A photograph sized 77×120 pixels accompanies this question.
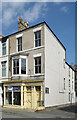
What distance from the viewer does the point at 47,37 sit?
1805 cm

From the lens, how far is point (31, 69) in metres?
17.8

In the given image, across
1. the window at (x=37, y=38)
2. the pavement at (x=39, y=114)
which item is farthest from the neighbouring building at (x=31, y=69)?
the pavement at (x=39, y=114)

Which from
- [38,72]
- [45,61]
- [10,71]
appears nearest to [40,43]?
[45,61]

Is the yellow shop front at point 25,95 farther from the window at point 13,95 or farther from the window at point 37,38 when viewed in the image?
the window at point 37,38

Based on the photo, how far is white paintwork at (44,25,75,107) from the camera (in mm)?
17405

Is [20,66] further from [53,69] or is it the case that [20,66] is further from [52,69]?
[53,69]

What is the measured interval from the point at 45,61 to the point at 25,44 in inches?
146

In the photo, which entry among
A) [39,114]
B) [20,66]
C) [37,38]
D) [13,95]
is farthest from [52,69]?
[39,114]

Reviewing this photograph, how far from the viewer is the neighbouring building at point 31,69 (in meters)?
16.9

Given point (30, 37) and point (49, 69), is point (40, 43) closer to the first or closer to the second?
point (30, 37)

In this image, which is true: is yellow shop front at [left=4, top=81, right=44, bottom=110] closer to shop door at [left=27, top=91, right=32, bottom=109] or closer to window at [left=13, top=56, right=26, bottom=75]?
shop door at [left=27, top=91, right=32, bottom=109]

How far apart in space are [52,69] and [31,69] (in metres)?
2.83

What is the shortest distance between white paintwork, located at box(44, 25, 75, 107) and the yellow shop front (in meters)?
0.89

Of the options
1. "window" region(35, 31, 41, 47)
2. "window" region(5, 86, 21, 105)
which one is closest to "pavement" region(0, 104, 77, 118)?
"window" region(5, 86, 21, 105)
